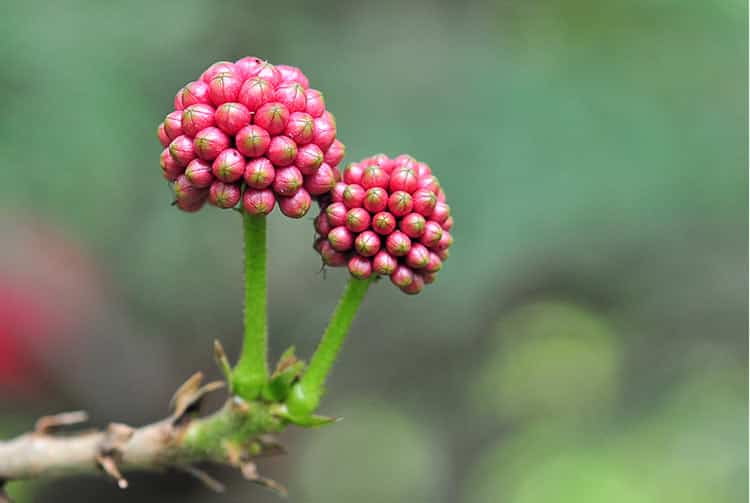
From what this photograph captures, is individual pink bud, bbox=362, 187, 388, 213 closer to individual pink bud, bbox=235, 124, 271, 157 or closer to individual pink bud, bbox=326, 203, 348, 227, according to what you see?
individual pink bud, bbox=326, 203, 348, 227

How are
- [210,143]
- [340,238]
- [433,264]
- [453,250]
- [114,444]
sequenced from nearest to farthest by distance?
[210,143] → [340,238] → [433,264] → [114,444] → [453,250]

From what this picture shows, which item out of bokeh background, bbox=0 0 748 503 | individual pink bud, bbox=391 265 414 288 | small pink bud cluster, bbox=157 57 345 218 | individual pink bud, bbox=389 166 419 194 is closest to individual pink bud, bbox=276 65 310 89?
small pink bud cluster, bbox=157 57 345 218

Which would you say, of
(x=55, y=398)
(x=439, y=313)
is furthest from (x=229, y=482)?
(x=439, y=313)

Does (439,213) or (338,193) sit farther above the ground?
(439,213)

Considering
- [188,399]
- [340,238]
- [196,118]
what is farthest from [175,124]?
[188,399]

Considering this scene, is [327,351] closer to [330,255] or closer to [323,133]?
[330,255]

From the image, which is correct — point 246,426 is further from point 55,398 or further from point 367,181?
point 55,398
